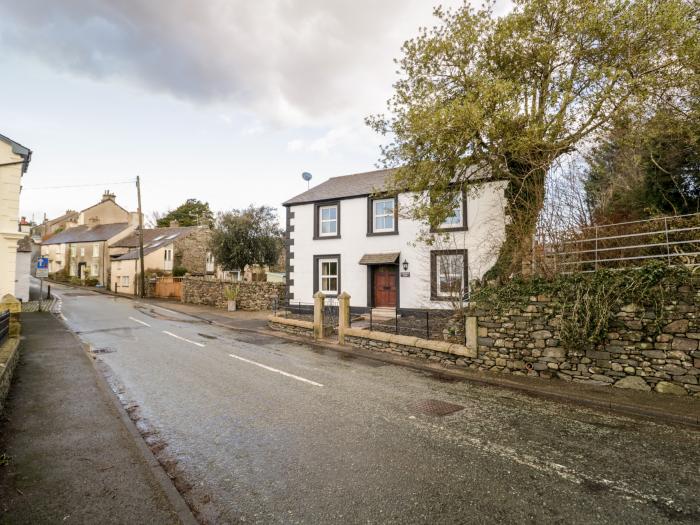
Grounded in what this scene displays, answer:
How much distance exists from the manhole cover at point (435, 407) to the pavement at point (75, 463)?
4.13 metres

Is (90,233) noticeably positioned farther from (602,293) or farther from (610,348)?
(610,348)

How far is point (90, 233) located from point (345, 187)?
4313 cm

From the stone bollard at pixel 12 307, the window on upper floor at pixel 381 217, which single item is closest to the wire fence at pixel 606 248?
the window on upper floor at pixel 381 217

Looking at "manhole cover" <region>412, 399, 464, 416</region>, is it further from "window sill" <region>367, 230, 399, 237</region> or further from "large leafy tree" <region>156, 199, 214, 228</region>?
"large leafy tree" <region>156, 199, 214, 228</region>

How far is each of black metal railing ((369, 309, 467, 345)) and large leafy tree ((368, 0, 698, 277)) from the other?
6.46ft

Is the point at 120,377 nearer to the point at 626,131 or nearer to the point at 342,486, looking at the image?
the point at 342,486

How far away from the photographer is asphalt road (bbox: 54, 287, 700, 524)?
3.62m

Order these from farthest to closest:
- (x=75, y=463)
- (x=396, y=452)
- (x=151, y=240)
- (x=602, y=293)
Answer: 1. (x=151, y=240)
2. (x=602, y=293)
3. (x=396, y=452)
4. (x=75, y=463)

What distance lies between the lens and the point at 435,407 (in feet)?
21.6

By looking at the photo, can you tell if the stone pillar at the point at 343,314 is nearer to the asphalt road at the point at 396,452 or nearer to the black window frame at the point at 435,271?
the asphalt road at the point at 396,452

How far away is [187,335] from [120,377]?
610 centimetres

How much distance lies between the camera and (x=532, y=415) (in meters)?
6.25

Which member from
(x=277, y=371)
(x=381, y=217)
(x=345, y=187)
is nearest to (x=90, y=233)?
(x=345, y=187)

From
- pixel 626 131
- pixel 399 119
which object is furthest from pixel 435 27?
pixel 626 131
